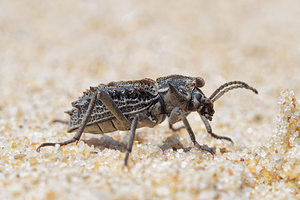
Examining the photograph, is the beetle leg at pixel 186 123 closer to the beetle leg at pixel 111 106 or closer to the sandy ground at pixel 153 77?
the sandy ground at pixel 153 77

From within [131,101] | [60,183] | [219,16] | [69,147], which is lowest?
[60,183]

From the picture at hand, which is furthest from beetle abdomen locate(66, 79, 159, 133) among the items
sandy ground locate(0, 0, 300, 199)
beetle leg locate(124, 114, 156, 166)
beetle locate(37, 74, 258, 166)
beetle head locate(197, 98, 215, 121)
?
beetle head locate(197, 98, 215, 121)

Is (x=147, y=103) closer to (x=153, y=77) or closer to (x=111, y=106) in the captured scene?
(x=111, y=106)

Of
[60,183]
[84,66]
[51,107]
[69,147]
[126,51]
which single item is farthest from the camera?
[126,51]

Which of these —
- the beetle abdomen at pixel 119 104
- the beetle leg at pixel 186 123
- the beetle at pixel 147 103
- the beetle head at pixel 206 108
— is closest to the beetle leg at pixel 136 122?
the beetle at pixel 147 103

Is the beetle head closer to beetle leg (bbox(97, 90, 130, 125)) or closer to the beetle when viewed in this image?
the beetle

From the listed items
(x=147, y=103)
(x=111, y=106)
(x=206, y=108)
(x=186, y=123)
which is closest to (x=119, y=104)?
(x=111, y=106)

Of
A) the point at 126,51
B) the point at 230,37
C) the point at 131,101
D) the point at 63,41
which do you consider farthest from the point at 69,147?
the point at 230,37

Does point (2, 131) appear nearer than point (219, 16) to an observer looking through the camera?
Yes

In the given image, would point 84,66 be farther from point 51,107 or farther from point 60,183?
point 60,183
